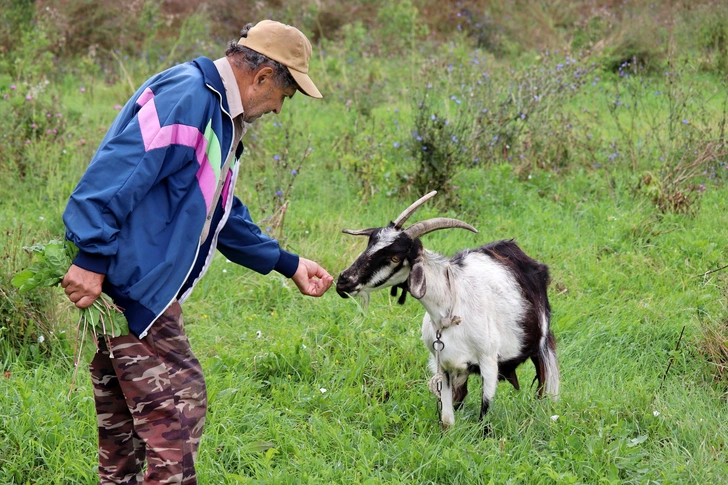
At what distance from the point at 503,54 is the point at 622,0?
13.5ft

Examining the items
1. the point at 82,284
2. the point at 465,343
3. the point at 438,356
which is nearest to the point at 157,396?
the point at 82,284

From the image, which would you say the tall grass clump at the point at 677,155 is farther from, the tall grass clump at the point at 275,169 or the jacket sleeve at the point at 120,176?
the jacket sleeve at the point at 120,176

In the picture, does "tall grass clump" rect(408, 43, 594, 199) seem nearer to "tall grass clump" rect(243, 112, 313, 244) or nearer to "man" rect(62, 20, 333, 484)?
"tall grass clump" rect(243, 112, 313, 244)

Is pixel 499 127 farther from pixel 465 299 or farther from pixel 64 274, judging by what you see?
pixel 64 274

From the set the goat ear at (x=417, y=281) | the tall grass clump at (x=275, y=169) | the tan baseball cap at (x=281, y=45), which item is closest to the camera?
the tan baseball cap at (x=281, y=45)

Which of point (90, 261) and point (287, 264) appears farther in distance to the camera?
point (287, 264)

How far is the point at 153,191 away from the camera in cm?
270

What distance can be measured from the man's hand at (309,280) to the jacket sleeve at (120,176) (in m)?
1.06

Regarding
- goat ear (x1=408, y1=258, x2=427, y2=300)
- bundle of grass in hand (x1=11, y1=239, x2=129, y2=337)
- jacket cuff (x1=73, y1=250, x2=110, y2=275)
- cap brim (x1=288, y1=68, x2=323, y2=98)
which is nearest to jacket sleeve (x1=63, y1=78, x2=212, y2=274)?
jacket cuff (x1=73, y1=250, x2=110, y2=275)

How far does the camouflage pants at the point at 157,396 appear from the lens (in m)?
2.79

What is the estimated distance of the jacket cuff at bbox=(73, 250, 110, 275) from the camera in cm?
259

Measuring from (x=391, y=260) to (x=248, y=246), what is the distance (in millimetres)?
748

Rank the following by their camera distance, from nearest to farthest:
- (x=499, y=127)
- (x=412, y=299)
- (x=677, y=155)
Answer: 1. (x=412, y=299)
2. (x=677, y=155)
3. (x=499, y=127)

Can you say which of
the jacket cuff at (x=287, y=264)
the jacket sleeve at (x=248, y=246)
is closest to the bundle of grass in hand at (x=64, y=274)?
the jacket sleeve at (x=248, y=246)
